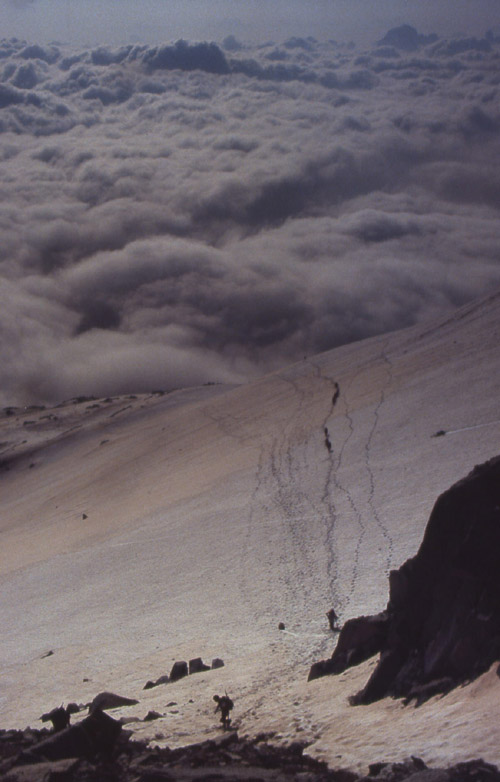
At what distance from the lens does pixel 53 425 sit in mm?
52094

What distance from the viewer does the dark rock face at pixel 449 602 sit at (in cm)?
819

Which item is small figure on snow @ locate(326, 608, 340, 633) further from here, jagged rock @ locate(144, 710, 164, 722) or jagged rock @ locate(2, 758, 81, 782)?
jagged rock @ locate(2, 758, 81, 782)

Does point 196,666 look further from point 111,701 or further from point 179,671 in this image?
point 111,701

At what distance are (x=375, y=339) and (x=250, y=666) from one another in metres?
30.7

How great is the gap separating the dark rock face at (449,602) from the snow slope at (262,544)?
0.34 meters

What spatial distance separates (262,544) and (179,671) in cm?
682

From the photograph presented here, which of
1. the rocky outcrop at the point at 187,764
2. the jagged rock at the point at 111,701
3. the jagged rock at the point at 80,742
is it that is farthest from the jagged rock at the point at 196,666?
the jagged rock at the point at 80,742

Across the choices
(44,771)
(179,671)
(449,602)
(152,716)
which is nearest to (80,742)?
(44,771)

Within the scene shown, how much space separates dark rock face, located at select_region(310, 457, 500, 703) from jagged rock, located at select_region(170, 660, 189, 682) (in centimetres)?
387

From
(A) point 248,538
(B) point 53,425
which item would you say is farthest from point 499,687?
(B) point 53,425

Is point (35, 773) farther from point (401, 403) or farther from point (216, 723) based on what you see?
point (401, 403)

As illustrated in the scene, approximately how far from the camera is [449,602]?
28.7 ft

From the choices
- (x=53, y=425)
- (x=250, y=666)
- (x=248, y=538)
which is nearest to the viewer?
(x=250, y=666)

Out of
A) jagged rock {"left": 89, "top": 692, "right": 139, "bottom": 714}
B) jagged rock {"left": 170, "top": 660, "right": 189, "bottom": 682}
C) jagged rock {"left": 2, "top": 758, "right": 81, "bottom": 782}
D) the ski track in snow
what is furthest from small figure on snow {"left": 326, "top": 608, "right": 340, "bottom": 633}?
jagged rock {"left": 2, "top": 758, "right": 81, "bottom": 782}
